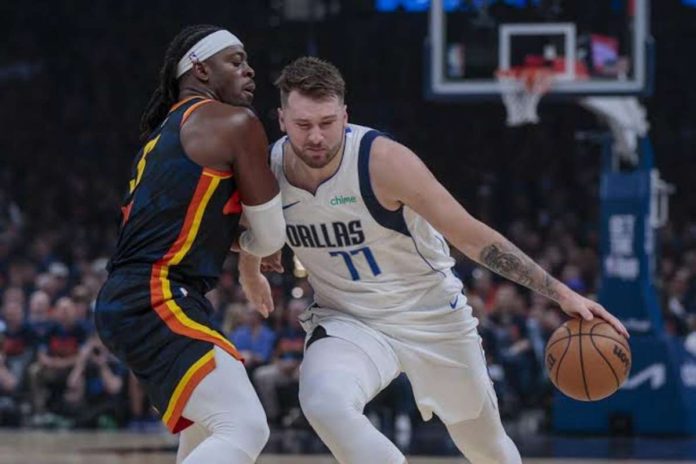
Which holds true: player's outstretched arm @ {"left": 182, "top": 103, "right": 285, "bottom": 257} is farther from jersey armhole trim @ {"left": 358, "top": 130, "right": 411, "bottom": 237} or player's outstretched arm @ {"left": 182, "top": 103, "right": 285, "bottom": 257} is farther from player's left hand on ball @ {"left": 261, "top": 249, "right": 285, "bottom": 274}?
player's left hand on ball @ {"left": 261, "top": 249, "right": 285, "bottom": 274}

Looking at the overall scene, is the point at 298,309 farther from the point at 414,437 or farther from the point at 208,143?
the point at 208,143

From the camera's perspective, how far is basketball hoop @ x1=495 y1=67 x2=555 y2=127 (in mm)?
11062

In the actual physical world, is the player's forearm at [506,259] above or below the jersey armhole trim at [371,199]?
below

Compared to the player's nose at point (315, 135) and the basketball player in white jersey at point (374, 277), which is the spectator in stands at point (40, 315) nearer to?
the basketball player in white jersey at point (374, 277)

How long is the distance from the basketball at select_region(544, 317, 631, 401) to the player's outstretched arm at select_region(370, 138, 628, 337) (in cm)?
7

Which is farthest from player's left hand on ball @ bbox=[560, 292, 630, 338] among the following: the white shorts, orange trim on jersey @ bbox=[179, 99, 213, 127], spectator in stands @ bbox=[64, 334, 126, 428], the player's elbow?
spectator in stands @ bbox=[64, 334, 126, 428]

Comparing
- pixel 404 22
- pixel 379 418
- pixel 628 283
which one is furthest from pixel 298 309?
pixel 404 22

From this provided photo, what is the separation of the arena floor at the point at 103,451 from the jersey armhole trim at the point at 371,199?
175 inches

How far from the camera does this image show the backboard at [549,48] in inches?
432

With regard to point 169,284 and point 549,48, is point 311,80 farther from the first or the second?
point 549,48

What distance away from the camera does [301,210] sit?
517 centimetres

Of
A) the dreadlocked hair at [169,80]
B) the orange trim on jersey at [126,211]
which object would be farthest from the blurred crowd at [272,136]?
the orange trim on jersey at [126,211]

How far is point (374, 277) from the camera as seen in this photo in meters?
5.25

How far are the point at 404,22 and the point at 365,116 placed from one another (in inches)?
60.1
